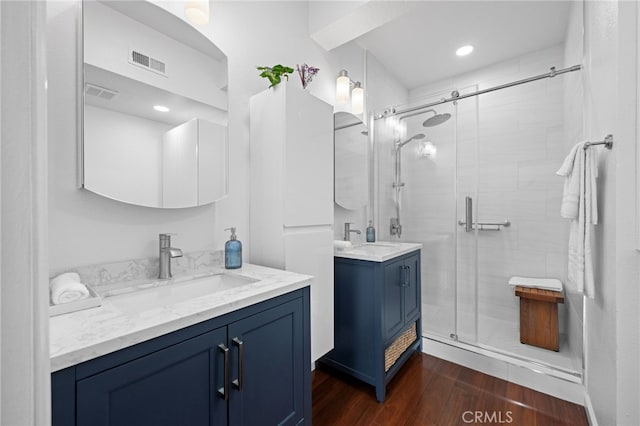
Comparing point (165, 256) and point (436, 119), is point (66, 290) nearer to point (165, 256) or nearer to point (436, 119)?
point (165, 256)

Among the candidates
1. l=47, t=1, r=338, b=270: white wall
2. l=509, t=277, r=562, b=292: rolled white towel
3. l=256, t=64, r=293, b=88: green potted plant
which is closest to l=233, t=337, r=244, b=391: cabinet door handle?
l=47, t=1, r=338, b=270: white wall

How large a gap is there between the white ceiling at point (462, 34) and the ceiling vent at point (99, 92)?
1.98 m

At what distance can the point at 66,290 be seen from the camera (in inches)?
33.1

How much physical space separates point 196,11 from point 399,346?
2257mm

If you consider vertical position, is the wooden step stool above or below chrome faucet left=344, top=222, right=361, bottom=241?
below

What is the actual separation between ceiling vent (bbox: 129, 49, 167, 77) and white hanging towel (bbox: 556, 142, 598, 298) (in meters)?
1.97

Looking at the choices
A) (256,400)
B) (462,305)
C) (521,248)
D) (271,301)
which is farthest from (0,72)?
(521,248)

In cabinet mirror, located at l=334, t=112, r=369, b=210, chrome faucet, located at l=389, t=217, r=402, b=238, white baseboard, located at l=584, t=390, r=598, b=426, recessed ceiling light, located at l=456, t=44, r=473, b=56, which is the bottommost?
white baseboard, located at l=584, t=390, r=598, b=426

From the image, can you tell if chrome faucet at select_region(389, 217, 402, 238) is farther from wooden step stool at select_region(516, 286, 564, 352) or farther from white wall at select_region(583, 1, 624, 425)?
white wall at select_region(583, 1, 624, 425)

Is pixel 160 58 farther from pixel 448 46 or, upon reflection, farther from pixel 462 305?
pixel 462 305

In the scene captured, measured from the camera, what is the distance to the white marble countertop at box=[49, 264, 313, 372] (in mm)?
637

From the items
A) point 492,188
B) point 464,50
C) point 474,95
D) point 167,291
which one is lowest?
point 167,291

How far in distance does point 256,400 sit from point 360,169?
191cm

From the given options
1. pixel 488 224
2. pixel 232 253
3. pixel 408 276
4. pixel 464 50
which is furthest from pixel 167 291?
pixel 464 50
